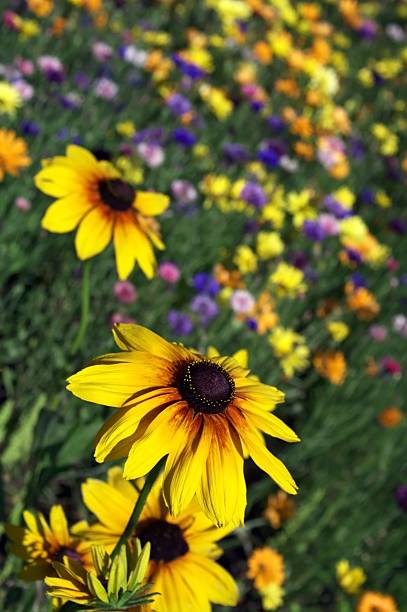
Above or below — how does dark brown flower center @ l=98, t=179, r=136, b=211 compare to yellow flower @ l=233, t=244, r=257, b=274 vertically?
above

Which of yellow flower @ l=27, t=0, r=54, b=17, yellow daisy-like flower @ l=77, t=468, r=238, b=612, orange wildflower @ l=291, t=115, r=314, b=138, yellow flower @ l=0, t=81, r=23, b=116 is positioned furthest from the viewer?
orange wildflower @ l=291, t=115, r=314, b=138

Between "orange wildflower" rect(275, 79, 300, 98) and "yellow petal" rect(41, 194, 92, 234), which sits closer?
"yellow petal" rect(41, 194, 92, 234)

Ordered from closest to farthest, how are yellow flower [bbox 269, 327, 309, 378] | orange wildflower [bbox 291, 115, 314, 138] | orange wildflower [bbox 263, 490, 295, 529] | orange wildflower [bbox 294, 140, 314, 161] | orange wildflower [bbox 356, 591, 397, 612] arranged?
orange wildflower [bbox 356, 591, 397, 612]
orange wildflower [bbox 263, 490, 295, 529]
yellow flower [bbox 269, 327, 309, 378]
orange wildflower [bbox 294, 140, 314, 161]
orange wildflower [bbox 291, 115, 314, 138]

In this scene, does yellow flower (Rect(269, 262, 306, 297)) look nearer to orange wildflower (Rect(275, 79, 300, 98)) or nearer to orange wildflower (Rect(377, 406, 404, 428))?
orange wildflower (Rect(377, 406, 404, 428))

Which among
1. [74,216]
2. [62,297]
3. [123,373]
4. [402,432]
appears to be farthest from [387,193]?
[123,373]

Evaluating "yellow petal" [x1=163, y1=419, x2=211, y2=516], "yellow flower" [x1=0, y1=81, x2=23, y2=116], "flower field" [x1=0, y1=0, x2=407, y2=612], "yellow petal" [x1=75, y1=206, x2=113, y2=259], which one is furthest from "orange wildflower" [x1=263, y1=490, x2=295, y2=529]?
"yellow flower" [x1=0, y1=81, x2=23, y2=116]

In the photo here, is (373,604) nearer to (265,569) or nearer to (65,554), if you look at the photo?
(265,569)

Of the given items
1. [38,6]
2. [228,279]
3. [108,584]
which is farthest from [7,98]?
[108,584]

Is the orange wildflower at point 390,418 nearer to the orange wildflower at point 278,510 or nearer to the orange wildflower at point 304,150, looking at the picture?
the orange wildflower at point 278,510
